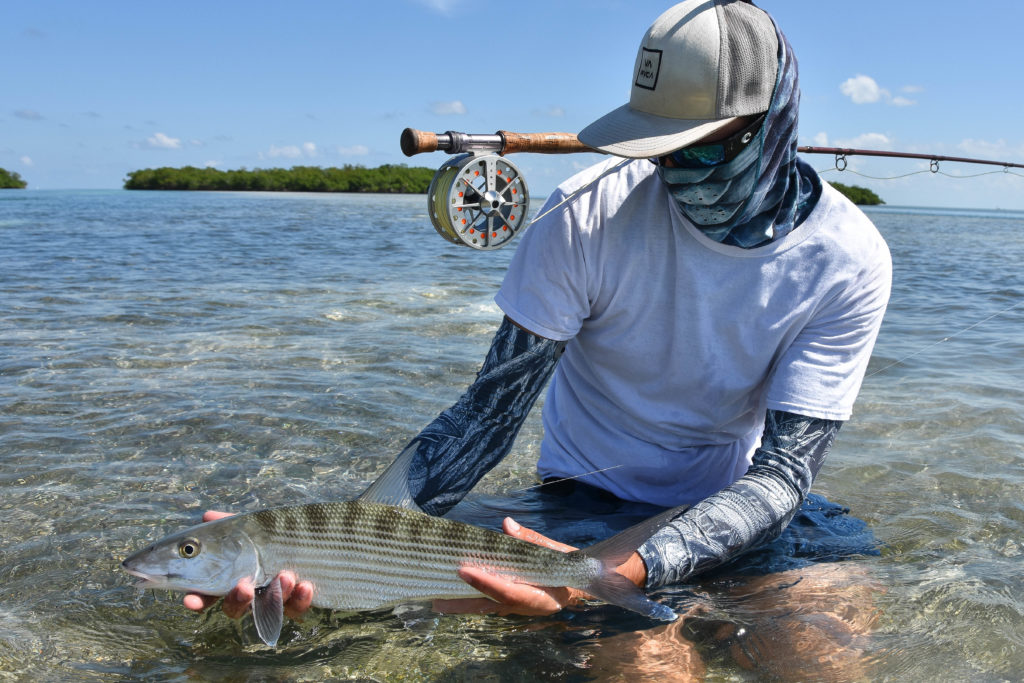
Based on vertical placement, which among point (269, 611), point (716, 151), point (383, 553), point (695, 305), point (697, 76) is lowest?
point (269, 611)

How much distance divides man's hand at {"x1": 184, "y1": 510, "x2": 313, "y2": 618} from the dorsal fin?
11.7 inches

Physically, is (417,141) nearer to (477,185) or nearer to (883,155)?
(477,185)

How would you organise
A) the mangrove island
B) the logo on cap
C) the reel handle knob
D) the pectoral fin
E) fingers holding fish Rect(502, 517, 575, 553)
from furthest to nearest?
the mangrove island
the reel handle knob
fingers holding fish Rect(502, 517, 575, 553)
the logo on cap
the pectoral fin

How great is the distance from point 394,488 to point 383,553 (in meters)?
0.21

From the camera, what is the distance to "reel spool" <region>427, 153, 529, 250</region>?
3.40 meters

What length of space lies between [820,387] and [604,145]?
3.45 feet

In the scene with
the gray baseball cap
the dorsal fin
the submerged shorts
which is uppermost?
the gray baseball cap

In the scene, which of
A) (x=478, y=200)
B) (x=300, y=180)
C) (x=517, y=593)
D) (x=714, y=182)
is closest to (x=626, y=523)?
(x=517, y=593)

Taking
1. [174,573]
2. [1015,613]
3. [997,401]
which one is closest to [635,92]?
[174,573]

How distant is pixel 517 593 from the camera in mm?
2236

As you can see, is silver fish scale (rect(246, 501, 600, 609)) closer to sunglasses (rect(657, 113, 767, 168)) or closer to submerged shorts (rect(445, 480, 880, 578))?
submerged shorts (rect(445, 480, 880, 578))

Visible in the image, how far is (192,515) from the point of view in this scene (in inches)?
147

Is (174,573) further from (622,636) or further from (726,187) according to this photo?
(726,187)

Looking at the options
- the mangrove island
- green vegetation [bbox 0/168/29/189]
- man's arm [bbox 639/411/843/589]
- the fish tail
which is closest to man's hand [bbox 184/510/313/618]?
the fish tail
